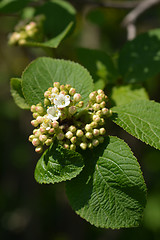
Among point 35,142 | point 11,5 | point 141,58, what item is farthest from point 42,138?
point 11,5

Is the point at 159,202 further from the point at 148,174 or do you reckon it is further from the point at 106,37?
the point at 106,37

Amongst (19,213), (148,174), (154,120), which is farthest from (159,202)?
(154,120)

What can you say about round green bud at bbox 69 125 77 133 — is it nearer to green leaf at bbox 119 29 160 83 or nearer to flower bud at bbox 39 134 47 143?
flower bud at bbox 39 134 47 143

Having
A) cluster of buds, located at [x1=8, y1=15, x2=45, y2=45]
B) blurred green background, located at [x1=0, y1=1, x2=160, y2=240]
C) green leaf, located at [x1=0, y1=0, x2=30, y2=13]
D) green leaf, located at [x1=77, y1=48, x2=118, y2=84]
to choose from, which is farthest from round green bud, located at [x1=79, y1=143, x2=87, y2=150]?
blurred green background, located at [x1=0, y1=1, x2=160, y2=240]

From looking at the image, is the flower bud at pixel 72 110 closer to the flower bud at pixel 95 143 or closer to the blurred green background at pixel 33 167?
the flower bud at pixel 95 143

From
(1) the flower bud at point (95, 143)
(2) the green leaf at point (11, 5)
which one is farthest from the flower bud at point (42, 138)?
(2) the green leaf at point (11, 5)

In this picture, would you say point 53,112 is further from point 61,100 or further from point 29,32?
point 29,32
